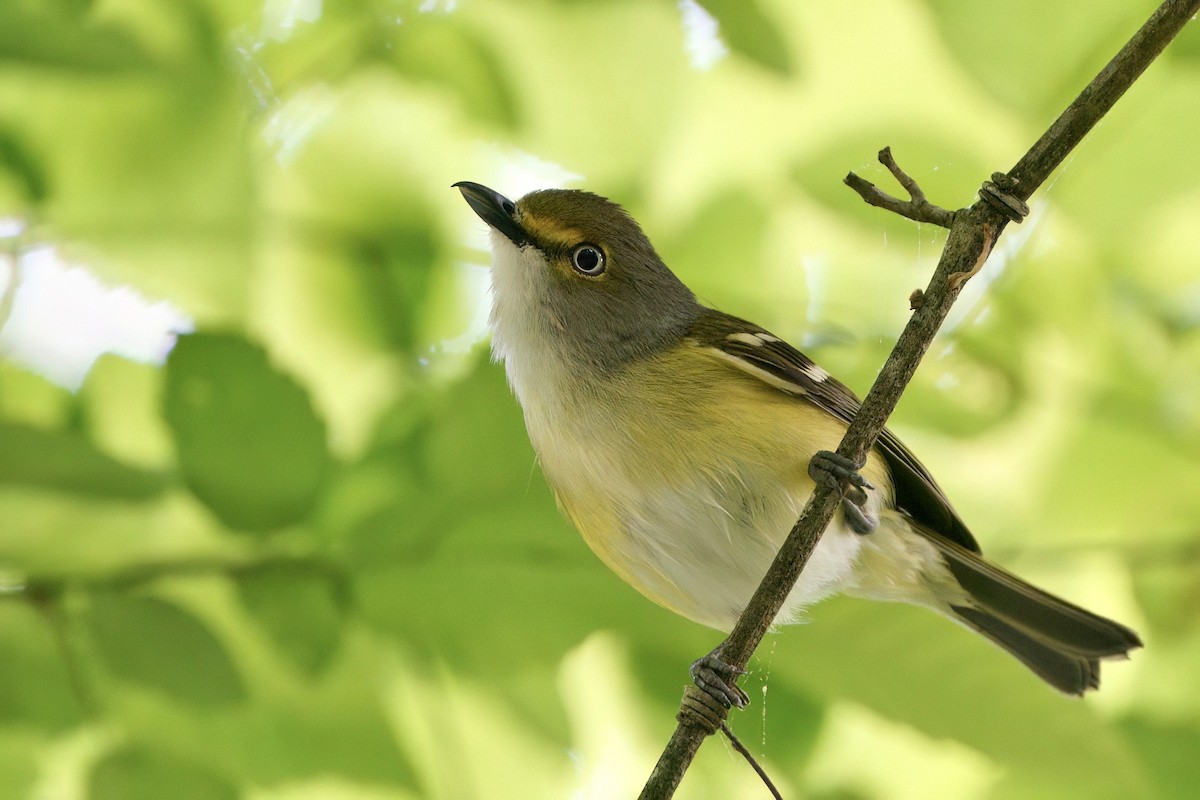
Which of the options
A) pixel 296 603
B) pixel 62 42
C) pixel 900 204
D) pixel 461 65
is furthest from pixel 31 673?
pixel 900 204

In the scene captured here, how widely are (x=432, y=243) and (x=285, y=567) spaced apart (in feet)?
1.62

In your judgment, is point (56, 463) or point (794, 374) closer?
point (56, 463)

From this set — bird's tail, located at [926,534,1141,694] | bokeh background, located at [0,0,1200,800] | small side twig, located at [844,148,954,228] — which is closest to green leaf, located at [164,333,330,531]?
bokeh background, located at [0,0,1200,800]

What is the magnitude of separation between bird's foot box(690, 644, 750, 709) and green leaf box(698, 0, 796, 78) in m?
0.83

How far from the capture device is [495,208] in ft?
4.02

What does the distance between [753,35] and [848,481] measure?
76cm

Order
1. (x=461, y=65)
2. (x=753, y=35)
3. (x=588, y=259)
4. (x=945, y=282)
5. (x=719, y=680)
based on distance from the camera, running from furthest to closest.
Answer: (x=461, y=65) < (x=753, y=35) < (x=588, y=259) < (x=719, y=680) < (x=945, y=282)

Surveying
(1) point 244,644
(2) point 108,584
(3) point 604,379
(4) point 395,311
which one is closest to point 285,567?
(1) point 244,644

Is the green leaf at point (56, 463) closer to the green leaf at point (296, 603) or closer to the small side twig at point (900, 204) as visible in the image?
the green leaf at point (296, 603)

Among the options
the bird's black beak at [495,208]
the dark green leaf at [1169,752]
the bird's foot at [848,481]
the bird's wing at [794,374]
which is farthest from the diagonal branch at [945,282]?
the dark green leaf at [1169,752]

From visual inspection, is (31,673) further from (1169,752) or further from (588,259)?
(1169,752)

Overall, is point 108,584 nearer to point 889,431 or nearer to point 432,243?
point 432,243

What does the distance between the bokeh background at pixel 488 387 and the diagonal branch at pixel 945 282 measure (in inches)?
13.1

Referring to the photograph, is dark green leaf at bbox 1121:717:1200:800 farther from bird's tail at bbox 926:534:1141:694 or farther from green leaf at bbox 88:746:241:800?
green leaf at bbox 88:746:241:800
